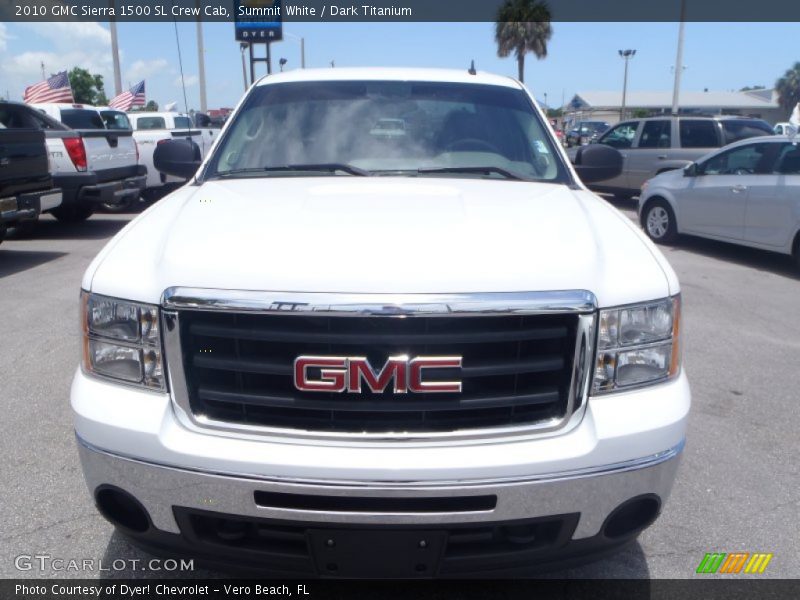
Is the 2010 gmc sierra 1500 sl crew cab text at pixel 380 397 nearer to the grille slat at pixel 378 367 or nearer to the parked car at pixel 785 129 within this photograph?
the grille slat at pixel 378 367

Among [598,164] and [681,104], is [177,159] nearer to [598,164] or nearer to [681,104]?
[598,164]

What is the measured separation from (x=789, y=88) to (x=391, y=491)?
279 ft

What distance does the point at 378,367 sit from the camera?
7.11 feet

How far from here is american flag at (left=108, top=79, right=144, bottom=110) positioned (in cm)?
2059

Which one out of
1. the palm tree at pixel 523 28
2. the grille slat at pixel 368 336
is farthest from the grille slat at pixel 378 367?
the palm tree at pixel 523 28

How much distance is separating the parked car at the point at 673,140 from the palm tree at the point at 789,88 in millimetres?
68454

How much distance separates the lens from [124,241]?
8.61ft

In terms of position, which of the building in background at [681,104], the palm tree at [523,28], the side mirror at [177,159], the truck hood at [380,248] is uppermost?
the palm tree at [523,28]

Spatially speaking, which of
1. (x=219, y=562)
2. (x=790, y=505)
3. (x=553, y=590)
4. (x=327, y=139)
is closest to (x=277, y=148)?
(x=327, y=139)

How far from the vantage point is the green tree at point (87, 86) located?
5951 cm

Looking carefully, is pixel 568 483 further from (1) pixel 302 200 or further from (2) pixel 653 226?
(2) pixel 653 226

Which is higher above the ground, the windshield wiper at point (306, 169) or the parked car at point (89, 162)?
the windshield wiper at point (306, 169)

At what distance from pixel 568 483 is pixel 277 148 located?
230 centimetres

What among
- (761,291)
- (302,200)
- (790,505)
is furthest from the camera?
(761,291)
